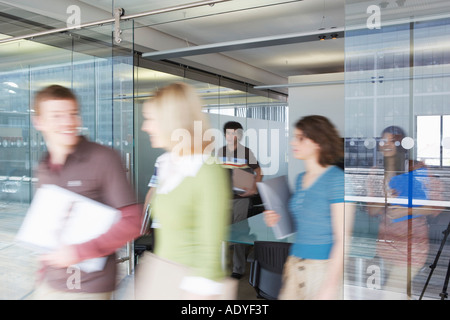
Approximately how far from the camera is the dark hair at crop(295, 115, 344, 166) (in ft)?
7.64

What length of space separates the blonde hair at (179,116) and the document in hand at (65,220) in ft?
1.24

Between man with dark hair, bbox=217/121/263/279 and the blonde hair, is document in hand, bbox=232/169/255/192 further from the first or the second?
the blonde hair

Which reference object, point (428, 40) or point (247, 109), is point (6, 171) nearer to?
point (428, 40)

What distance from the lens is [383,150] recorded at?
278cm

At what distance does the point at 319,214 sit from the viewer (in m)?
2.18

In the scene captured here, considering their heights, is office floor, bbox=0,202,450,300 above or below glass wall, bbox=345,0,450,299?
below

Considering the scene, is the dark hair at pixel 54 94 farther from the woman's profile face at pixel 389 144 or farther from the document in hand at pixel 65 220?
the woman's profile face at pixel 389 144

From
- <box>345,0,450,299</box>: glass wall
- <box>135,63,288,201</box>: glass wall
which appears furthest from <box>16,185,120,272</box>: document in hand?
<box>135,63,288,201</box>: glass wall

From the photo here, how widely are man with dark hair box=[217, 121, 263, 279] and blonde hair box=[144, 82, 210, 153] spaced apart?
3.46 m

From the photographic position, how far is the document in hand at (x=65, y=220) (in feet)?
5.51

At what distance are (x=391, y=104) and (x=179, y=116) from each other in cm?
169
